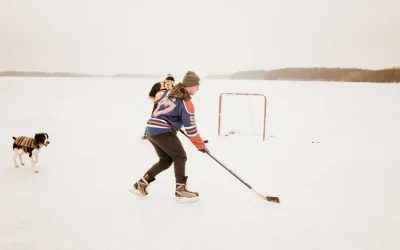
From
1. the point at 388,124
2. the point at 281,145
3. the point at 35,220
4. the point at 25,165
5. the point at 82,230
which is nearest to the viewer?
the point at 82,230

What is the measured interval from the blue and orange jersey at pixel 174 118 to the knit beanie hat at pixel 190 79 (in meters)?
0.19

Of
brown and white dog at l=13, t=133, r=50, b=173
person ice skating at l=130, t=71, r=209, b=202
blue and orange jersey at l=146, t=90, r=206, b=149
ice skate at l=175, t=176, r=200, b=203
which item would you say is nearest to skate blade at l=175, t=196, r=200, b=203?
ice skate at l=175, t=176, r=200, b=203

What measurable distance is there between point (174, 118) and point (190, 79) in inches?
18.2

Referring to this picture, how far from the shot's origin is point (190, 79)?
11.2 feet

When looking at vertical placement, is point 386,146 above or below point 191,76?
below

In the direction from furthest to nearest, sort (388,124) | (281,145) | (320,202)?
(388,124) < (281,145) < (320,202)

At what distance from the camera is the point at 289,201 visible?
377cm

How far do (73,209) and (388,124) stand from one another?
1073cm

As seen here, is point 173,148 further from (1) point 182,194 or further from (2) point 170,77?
(2) point 170,77

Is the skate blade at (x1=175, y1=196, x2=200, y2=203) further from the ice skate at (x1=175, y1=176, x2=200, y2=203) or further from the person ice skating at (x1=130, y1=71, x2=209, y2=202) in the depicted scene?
the person ice skating at (x1=130, y1=71, x2=209, y2=202)

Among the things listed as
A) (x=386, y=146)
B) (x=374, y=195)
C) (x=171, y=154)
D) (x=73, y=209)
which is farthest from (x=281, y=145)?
(x=73, y=209)

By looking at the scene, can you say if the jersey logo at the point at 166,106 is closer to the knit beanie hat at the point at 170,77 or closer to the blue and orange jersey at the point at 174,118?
the blue and orange jersey at the point at 174,118

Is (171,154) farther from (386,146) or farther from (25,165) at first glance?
(386,146)

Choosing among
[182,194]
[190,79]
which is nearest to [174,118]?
[190,79]
